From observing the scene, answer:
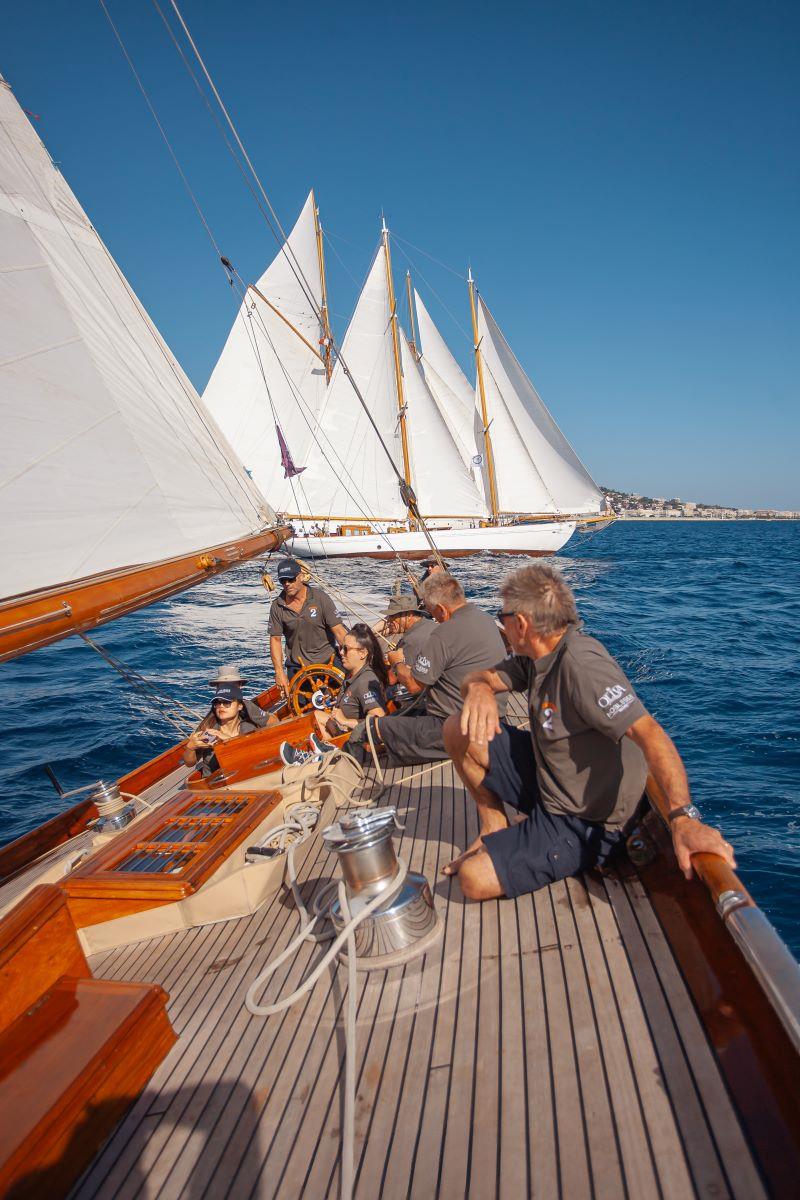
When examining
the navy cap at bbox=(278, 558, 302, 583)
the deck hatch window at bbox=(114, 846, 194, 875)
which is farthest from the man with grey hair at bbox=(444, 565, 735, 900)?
the navy cap at bbox=(278, 558, 302, 583)

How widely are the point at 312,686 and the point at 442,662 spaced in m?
2.51

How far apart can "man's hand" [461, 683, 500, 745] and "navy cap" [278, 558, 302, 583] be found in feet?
12.1

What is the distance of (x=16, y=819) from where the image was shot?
723 cm

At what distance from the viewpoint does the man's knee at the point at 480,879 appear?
9.00 ft

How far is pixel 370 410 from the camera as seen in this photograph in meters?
32.4

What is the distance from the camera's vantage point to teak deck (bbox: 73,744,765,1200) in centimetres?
169

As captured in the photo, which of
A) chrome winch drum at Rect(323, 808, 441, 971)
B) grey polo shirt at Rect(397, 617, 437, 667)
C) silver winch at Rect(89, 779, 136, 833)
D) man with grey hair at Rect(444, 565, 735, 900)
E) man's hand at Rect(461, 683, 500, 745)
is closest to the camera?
man with grey hair at Rect(444, 565, 735, 900)

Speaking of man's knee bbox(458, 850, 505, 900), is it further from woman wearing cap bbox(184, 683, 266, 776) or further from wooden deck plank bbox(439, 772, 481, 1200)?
woman wearing cap bbox(184, 683, 266, 776)

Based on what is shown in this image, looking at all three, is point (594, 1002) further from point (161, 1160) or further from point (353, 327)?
point (353, 327)

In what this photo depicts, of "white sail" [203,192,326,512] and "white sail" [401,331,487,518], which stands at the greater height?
"white sail" [203,192,326,512]

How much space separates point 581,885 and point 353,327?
3326 centimetres

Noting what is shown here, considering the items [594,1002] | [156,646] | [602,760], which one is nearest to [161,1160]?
[594,1002]

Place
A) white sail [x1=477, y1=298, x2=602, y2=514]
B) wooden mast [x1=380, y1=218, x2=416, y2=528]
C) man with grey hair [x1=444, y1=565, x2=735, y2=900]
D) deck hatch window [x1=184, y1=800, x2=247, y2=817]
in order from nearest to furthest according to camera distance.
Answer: man with grey hair [x1=444, y1=565, x2=735, y2=900] < deck hatch window [x1=184, y1=800, x2=247, y2=817] < wooden mast [x1=380, y1=218, x2=416, y2=528] < white sail [x1=477, y1=298, x2=602, y2=514]

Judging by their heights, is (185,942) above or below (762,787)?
above
